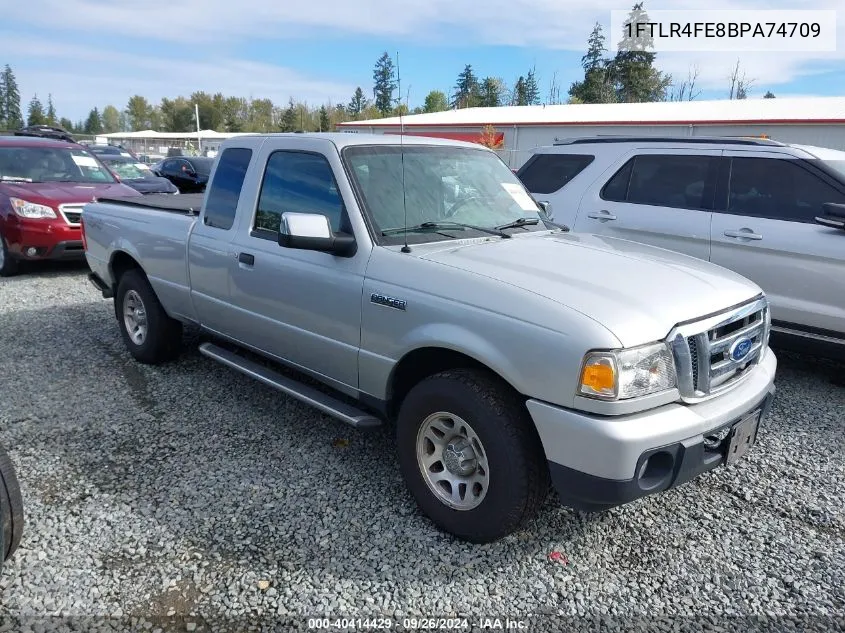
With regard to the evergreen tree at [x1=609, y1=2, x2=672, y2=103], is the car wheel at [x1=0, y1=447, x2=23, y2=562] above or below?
below

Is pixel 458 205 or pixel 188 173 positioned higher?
pixel 188 173

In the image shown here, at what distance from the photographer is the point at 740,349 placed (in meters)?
2.96

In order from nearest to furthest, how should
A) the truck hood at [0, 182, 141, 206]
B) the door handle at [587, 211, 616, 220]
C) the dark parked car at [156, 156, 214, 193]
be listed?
1. the door handle at [587, 211, 616, 220]
2. the truck hood at [0, 182, 141, 206]
3. the dark parked car at [156, 156, 214, 193]

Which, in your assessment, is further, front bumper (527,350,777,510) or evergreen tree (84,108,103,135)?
evergreen tree (84,108,103,135)

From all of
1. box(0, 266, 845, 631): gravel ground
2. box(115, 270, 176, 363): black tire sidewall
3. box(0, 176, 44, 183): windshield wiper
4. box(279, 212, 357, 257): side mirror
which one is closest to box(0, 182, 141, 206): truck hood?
box(0, 176, 44, 183): windshield wiper

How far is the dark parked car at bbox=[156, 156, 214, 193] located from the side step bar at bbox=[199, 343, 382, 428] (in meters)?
16.3

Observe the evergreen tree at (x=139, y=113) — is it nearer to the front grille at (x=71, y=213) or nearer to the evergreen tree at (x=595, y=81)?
the evergreen tree at (x=595, y=81)

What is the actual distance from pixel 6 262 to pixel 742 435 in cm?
915

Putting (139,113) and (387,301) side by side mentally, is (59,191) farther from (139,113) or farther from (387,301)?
(139,113)

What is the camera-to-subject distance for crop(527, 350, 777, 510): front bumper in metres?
2.45

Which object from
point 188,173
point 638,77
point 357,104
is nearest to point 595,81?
point 638,77

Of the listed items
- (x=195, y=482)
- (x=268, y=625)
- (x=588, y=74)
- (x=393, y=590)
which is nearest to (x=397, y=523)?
(x=393, y=590)

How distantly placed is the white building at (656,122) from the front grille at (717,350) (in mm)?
14823

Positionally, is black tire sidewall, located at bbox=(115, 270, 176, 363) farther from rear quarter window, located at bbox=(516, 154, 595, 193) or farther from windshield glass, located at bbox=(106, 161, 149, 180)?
windshield glass, located at bbox=(106, 161, 149, 180)
